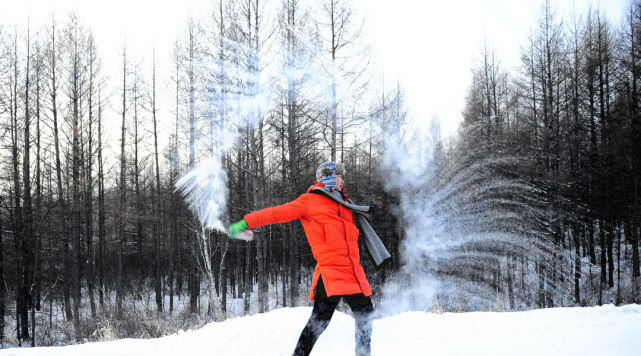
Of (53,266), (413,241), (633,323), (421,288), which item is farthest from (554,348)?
(53,266)

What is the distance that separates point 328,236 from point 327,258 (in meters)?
0.16

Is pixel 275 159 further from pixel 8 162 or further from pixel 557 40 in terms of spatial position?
pixel 557 40

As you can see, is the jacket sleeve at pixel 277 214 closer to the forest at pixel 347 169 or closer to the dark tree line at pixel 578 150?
the forest at pixel 347 169

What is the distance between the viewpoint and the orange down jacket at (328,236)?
111 inches

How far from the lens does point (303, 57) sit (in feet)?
42.0

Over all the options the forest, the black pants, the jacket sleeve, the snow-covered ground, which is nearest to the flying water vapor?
the forest

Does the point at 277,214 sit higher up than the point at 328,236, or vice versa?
the point at 277,214

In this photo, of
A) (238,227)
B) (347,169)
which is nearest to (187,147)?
(347,169)

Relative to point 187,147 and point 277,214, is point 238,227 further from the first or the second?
point 187,147

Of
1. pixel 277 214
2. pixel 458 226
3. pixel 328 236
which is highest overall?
pixel 277 214

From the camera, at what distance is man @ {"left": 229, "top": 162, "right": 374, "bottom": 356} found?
2820 mm

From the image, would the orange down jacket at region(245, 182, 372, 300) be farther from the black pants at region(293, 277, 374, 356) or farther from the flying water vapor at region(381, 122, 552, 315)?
the flying water vapor at region(381, 122, 552, 315)

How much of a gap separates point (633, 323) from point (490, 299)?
14.4 meters

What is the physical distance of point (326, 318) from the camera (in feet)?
9.37
